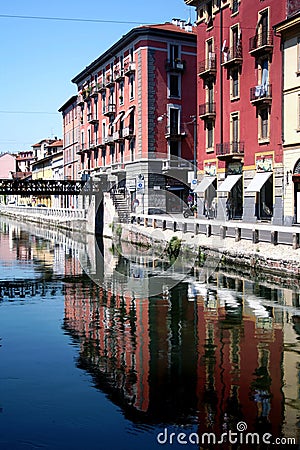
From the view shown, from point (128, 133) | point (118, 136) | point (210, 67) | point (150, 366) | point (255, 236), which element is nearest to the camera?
point (150, 366)

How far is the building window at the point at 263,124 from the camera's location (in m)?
35.7

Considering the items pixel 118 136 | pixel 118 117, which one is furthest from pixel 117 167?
pixel 118 117

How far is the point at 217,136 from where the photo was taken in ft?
136

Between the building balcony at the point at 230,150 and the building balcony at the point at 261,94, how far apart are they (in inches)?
128

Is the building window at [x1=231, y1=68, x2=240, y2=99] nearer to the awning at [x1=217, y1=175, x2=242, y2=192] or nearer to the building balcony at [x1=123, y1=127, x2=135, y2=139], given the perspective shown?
the awning at [x1=217, y1=175, x2=242, y2=192]

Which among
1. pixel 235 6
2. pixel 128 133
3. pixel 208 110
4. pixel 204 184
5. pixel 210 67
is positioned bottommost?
pixel 204 184

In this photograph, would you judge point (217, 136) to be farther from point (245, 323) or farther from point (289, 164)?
point (245, 323)

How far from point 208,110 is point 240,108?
407 centimetres

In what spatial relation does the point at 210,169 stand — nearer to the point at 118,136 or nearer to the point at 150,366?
the point at 118,136

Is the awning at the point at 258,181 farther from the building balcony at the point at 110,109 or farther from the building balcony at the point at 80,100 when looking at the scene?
the building balcony at the point at 80,100

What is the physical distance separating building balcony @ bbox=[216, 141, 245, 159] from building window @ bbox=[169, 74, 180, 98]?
12.2 m

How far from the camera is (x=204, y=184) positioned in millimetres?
42812

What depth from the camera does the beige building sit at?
32406 mm

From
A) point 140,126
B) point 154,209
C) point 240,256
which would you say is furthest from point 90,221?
point 240,256
